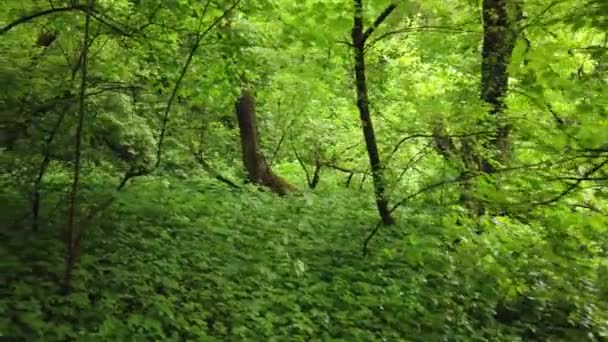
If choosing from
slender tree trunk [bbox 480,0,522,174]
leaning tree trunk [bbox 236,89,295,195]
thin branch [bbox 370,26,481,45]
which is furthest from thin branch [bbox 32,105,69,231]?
leaning tree trunk [bbox 236,89,295,195]

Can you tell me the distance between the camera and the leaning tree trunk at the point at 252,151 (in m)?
11.0

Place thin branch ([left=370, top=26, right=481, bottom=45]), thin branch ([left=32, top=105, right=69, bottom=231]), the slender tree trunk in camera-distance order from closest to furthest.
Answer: thin branch ([left=32, top=105, right=69, bottom=231])
the slender tree trunk
thin branch ([left=370, top=26, right=481, bottom=45])

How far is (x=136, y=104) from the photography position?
7.80 metres

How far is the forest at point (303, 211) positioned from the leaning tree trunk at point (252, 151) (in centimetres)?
200

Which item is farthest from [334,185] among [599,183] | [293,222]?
[599,183]

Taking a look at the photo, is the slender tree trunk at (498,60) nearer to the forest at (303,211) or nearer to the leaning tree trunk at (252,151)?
the forest at (303,211)

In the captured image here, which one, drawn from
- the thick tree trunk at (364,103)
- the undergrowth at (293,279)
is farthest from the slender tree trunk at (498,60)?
the thick tree trunk at (364,103)

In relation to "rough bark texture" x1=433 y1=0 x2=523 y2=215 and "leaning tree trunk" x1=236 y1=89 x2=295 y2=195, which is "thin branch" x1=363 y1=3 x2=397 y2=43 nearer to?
"rough bark texture" x1=433 y1=0 x2=523 y2=215

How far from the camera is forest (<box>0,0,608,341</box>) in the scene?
16.0 feet

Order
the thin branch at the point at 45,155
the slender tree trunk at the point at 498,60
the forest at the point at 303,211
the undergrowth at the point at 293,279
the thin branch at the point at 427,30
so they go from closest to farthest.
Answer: the undergrowth at the point at 293,279
the forest at the point at 303,211
the thin branch at the point at 45,155
the slender tree trunk at the point at 498,60
the thin branch at the point at 427,30

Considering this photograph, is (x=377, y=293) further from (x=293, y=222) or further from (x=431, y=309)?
(x=293, y=222)

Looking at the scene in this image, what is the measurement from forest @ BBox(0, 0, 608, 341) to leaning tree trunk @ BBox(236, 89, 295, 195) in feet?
6.56

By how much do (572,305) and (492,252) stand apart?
153 cm

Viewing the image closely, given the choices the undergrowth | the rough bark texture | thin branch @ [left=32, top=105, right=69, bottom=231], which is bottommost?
the undergrowth
